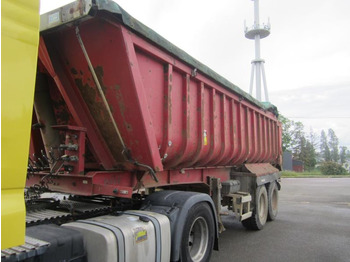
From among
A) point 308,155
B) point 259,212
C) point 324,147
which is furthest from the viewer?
point 324,147

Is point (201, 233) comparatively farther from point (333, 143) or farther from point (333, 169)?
point (333, 143)

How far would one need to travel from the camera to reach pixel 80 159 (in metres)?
3.33

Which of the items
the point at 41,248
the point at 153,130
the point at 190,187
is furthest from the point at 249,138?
the point at 41,248

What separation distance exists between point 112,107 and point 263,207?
531 centimetres

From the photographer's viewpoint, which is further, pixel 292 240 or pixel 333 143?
pixel 333 143

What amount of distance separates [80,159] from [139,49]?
1.34 m

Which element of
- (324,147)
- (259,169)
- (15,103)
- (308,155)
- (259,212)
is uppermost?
(324,147)

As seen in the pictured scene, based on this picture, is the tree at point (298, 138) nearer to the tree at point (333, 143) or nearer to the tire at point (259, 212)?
the tree at point (333, 143)

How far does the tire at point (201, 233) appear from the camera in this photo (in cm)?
403

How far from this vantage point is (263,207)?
7.45m

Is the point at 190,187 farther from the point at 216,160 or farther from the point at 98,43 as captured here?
the point at 98,43

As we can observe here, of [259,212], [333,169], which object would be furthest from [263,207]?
[333,169]

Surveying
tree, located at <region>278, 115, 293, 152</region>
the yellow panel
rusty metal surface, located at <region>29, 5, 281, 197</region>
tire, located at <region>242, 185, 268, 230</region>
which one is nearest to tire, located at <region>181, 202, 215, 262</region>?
rusty metal surface, located at <region>29, 5, 281, 197</region>

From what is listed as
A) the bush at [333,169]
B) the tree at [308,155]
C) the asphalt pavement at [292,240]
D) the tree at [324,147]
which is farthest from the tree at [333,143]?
the asphalt pavement at [292,240]
